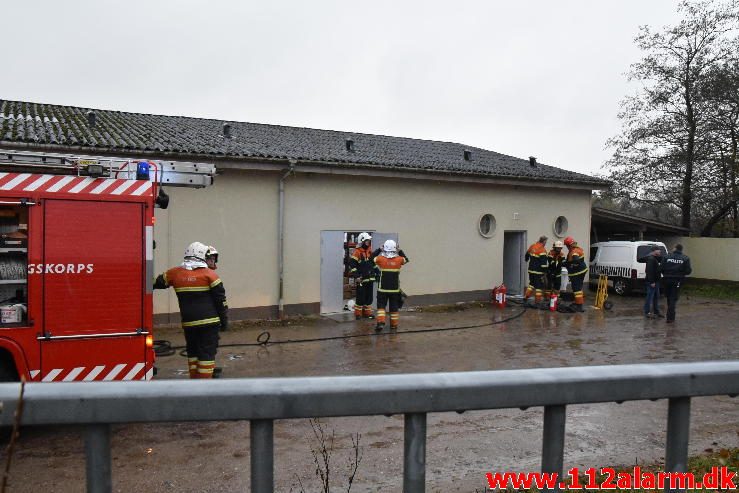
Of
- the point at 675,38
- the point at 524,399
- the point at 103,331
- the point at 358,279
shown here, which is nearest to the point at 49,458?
the point at 103,331

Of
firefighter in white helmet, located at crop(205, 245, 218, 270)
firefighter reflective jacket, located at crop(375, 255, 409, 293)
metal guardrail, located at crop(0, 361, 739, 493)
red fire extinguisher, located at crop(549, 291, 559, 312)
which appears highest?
firefighter in white helmet, located at crop(205, 245, 218, 270)

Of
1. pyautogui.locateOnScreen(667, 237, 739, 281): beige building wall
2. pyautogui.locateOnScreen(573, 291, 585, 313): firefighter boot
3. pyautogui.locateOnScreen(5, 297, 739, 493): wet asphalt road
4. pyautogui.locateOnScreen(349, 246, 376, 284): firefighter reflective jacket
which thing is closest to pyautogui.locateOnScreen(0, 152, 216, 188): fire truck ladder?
pyautogui.locateOnScreen(5, 297, 739, 493): wet asphalt road

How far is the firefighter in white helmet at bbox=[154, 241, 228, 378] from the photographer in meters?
7.04

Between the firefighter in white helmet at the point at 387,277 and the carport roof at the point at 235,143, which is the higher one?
the carport roof at the point at 235,143

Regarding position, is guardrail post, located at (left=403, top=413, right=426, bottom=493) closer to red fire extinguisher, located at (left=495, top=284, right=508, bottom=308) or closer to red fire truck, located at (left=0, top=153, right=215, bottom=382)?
red fire truck, located at (left=0, top=153, right=215, bottom=382)

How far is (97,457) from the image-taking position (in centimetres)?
175

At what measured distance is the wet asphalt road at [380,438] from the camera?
15.8 ft

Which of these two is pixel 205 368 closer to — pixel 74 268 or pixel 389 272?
pixel 74 268

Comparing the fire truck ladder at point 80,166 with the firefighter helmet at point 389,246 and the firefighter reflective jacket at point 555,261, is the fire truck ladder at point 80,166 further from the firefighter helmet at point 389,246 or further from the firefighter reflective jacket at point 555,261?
the firefighter reflective jacket at point 555,261

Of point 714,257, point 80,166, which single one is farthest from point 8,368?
point 714,257

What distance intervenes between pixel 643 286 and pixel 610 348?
9.32 m

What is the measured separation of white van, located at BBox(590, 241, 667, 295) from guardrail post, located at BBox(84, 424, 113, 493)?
63.1 ft

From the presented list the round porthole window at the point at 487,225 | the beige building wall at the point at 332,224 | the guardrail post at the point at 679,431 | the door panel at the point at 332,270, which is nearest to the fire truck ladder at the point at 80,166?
the guardrail post at the point at 679,431

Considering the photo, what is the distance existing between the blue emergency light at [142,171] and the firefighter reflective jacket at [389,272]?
255 inches
